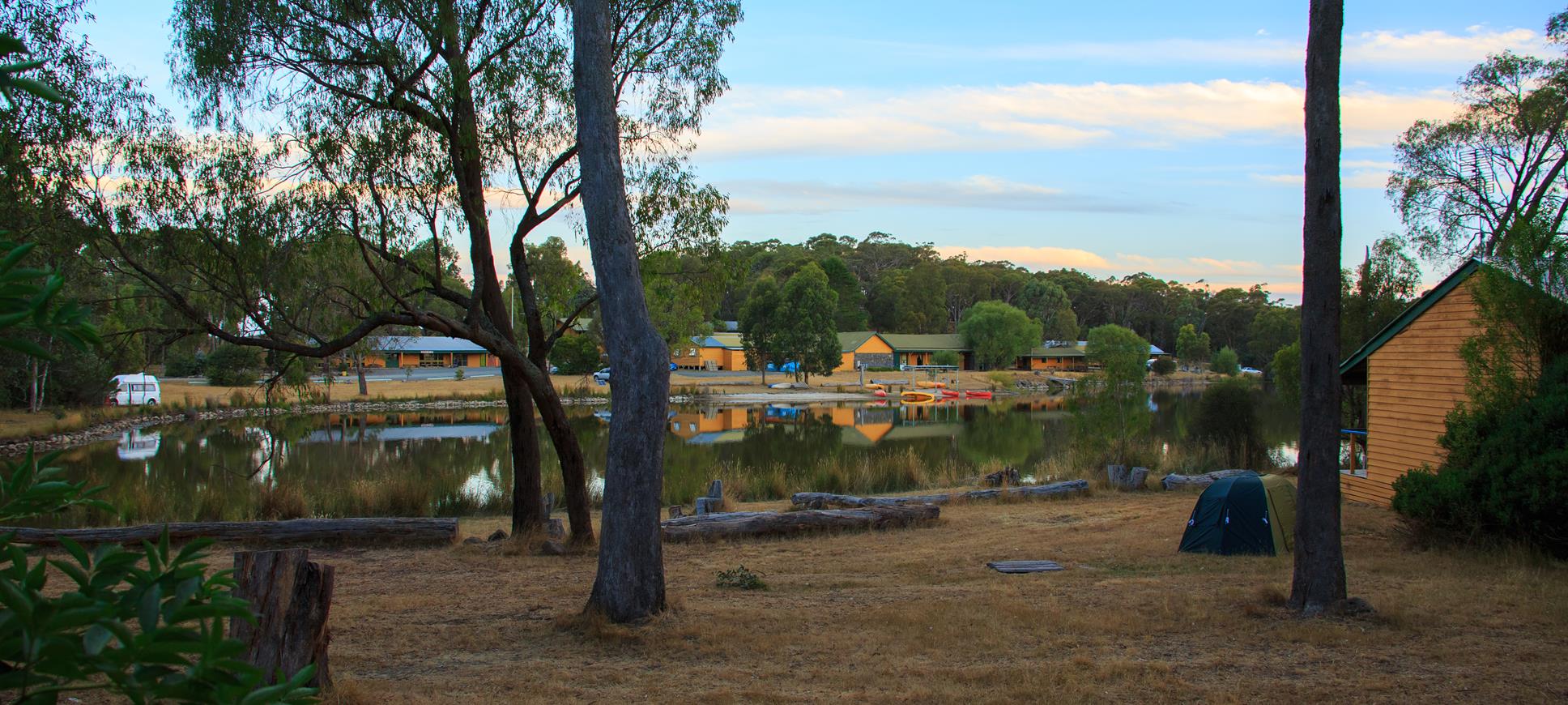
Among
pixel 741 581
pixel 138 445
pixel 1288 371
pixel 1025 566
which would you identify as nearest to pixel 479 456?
pixel 138 445

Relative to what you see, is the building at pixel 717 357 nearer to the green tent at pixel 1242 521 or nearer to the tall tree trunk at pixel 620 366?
the green tent at pixel 1242 521

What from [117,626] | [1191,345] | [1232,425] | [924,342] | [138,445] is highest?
[1191,345]

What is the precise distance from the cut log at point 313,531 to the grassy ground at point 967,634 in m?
1.18

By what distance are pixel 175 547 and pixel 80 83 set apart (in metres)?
4.58

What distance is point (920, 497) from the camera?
1487cm

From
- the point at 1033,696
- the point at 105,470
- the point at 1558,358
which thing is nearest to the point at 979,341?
the point at 105,470

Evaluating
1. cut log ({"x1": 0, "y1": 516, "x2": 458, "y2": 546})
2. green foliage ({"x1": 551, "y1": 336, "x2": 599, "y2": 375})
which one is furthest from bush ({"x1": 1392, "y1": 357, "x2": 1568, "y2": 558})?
green foliage ({"x1": 551, "y1": 336, "x2": 599, "y2": 375})

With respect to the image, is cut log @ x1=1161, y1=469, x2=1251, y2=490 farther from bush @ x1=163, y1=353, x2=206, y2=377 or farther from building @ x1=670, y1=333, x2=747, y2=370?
building @ x1=670, y1=333, x2=747, y2=370

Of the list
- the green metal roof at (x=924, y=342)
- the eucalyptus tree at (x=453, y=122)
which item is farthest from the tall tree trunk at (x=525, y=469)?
the green metal roof at (x=924, y=342)

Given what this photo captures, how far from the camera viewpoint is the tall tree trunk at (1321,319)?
21.3 feet

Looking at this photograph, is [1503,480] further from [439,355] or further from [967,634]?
[439,355]

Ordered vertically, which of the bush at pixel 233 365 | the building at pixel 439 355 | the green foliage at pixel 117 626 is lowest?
the green foliage at pixel 117 626

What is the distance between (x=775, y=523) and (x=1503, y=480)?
6945mm

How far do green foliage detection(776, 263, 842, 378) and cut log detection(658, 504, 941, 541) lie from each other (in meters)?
39.5
